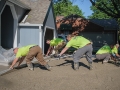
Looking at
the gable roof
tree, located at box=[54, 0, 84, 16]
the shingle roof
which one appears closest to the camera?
the shingle roof

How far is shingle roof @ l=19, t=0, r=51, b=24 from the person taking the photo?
15016 mm

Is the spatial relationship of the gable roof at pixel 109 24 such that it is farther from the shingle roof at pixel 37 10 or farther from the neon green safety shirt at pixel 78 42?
the neon green safety shirt at pixel 78 42

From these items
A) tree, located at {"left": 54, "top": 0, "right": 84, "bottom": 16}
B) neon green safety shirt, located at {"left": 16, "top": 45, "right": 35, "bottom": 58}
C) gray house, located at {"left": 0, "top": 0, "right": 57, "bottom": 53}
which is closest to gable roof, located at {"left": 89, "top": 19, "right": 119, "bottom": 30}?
tree, located at {"left": 54, "top": 0, "right": 84, "bottom": 16}

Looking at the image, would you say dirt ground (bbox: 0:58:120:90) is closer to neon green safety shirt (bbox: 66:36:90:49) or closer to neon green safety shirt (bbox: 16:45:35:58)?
neon green safety shirt (bbox: 16:45:35:58)

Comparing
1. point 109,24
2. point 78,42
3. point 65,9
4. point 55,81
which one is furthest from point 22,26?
point 65,9

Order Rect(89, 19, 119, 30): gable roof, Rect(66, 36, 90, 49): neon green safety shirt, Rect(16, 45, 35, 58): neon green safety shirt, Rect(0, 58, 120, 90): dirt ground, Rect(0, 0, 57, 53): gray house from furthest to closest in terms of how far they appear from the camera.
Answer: Rect(89, 19, 119, 30): gable roof → Rect(0, 0, 57, 53): gray house → Rect(66, 36, 90, 49): neon green safety shirt → Rect(16, 45, 35, 58): neon green safety shirt → Rect(0, 58, 120, 90): dirt ground

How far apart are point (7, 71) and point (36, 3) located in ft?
31.1

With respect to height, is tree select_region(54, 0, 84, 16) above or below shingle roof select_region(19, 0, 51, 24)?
above

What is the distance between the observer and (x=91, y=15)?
72.9 metres

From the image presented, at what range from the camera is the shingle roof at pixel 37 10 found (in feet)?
49.3

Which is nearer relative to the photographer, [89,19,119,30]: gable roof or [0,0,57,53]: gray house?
[0,0,57,53]: gray house

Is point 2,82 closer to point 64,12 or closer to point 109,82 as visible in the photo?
Result: point 109,82

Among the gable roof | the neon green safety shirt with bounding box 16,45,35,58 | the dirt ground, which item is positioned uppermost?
the gable roof

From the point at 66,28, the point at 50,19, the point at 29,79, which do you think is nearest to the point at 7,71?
the point at 29,79
